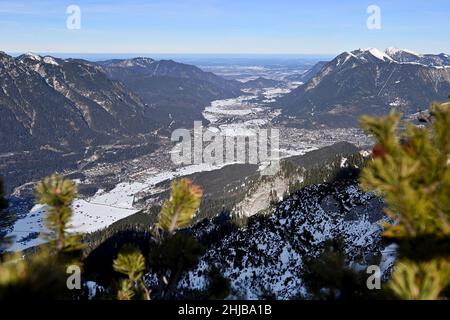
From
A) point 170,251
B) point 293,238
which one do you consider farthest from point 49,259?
point 293,238

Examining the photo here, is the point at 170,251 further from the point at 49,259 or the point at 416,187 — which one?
the point at 416,187

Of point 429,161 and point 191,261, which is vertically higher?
point 429,161

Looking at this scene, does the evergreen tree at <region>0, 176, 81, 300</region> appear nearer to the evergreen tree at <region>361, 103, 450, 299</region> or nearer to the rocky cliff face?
the evergreen tree at <region>361, 103, 450, 299</region>

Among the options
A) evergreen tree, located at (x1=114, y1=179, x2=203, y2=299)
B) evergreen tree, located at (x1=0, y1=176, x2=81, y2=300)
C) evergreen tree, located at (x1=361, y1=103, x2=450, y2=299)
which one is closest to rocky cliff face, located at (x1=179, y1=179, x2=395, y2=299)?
evergreen tree, located at (x1=114, y1=179, x2=203, y2=299)

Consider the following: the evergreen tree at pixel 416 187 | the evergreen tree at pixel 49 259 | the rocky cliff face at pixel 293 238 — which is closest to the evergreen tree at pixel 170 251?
the evergreen tree at pixel 49 259

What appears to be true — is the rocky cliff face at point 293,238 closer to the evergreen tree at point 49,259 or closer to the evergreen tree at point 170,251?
the evergreen tree at point 170,251

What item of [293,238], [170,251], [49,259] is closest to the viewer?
[49,259]
